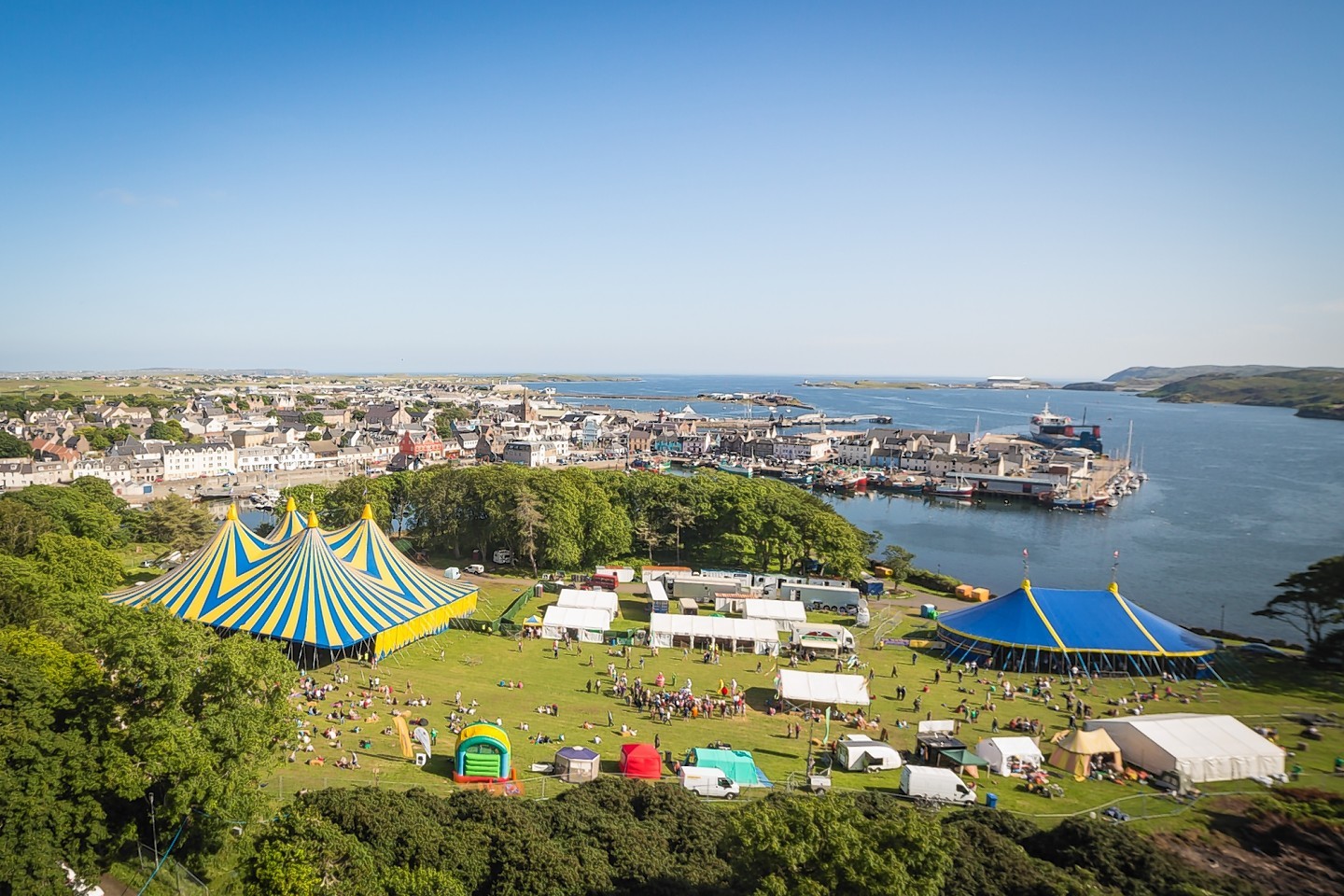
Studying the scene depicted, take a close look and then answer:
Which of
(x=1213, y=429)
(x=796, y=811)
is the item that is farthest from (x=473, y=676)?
(x=1213, y=429)

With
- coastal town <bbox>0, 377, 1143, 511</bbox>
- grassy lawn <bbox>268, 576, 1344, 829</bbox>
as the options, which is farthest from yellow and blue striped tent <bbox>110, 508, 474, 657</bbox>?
coastal town <bbox>0, 377, 1143, 511</bbox>

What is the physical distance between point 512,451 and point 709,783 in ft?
214

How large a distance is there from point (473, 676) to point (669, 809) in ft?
36.4

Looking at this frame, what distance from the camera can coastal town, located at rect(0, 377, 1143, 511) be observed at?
222 ft

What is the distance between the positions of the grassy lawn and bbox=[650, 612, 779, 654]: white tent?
1.65 ft

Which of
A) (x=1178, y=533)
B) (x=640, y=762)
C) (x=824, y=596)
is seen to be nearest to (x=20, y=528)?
(x=640, y=762)

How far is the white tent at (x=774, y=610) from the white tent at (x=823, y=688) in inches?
248

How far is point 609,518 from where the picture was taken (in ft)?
115

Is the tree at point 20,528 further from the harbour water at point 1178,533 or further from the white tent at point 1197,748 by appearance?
the harbour water at point 1178,533

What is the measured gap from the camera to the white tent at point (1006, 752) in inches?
675

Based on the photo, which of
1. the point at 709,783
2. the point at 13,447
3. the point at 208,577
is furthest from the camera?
the point at 13,447

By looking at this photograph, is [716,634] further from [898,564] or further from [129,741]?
[129,741]

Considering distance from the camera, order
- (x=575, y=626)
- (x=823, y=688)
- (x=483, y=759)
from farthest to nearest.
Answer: (x=575, y=626) < (x=823, y=688) < (x=483, y=759)

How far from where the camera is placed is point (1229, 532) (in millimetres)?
53219
